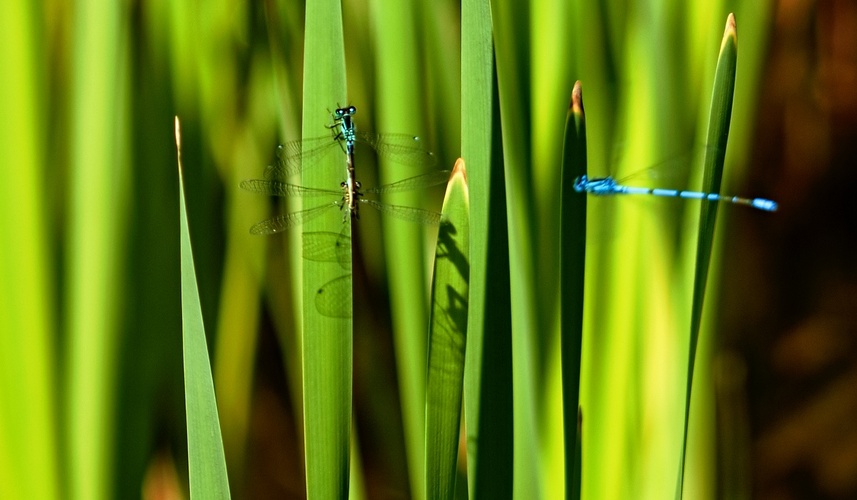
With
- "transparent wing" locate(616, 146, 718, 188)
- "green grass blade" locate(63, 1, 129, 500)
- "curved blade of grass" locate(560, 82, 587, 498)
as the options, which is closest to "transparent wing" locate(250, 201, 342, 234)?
"green grass blade" locate(63, 1, 129, 500)

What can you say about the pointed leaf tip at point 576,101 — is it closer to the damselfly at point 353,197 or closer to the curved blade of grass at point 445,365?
the curved blade of grass at point 445,365

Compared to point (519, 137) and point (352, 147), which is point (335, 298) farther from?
point (519, 137)

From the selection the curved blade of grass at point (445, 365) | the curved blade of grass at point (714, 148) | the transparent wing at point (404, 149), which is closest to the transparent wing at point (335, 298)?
the curved blade of grass at point (445, 365)

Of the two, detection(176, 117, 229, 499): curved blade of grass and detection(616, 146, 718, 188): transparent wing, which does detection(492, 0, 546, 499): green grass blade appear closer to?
detection(616, 146, 718, 188): transparent wing

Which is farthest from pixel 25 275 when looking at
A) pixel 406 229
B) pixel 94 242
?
pixel 406 229

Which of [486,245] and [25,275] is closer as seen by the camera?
[486,245]
